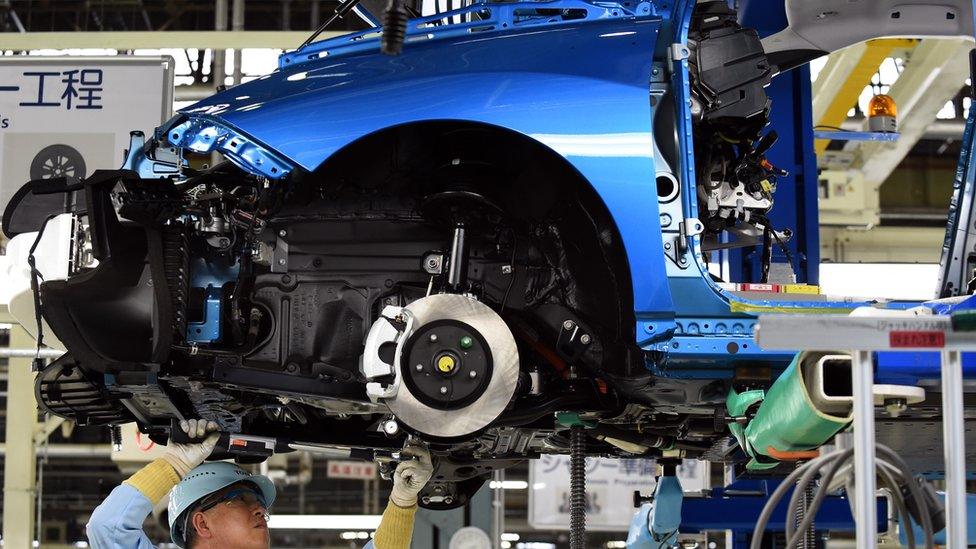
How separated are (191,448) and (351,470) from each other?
1146 cm

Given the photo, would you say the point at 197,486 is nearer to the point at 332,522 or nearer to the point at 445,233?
the point at 445,233

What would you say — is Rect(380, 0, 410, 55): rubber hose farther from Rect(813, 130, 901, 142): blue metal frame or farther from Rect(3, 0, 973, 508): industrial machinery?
Rect(813, 130, 901, 142): blue metal frame

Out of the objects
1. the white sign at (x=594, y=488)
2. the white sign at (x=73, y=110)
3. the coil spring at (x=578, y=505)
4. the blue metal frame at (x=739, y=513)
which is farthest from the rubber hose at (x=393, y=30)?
the white sign at (x=594, y=488)

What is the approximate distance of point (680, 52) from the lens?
12.4 ft

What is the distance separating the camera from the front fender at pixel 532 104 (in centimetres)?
361

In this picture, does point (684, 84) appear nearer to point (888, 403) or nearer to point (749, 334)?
point (749, 334)

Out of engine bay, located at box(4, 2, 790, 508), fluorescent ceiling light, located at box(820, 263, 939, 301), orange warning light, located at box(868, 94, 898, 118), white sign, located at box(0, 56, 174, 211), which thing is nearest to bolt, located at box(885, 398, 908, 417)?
engine bay, located at box(4, 2, 790, 508)

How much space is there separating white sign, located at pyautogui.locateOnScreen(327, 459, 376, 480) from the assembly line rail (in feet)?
44.0

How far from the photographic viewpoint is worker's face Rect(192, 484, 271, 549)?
4453mm

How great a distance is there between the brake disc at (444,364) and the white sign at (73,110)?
4.43m

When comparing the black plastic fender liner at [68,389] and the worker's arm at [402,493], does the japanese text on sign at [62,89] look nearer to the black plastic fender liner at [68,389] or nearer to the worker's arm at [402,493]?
the black plastic fender liner at [68,389]

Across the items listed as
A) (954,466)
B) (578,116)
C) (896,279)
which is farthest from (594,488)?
(954,466)

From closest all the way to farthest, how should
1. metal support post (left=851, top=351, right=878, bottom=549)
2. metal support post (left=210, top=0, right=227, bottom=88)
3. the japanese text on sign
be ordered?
metal support post (left=851, top=351, right=878, bottom=549), the japanese text on sign, metal support post (left=210, top=0, right=227, bottom=88)

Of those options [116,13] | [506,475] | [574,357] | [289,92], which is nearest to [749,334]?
[574,357]
